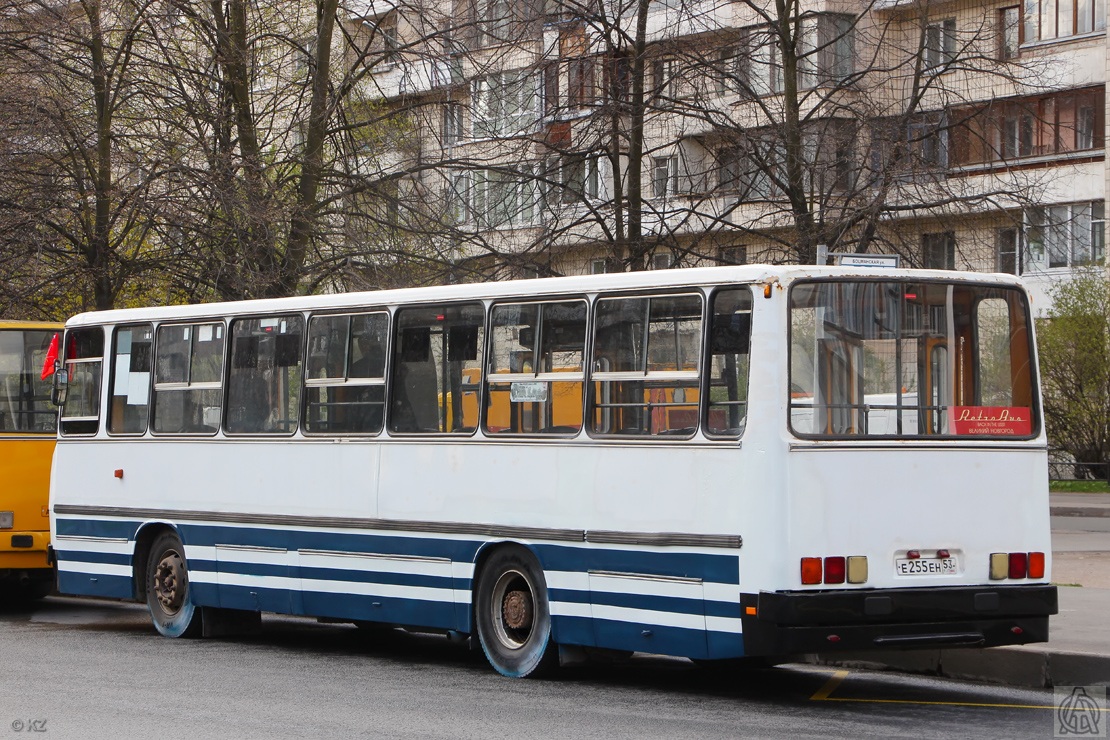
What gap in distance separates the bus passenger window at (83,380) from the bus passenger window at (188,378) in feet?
3.20

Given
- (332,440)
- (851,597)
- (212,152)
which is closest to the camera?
(851,597)

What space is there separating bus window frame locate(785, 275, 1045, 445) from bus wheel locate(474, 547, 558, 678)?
242 centimetres

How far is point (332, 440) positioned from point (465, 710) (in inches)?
146

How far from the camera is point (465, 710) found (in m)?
10.4

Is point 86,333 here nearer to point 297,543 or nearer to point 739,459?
point 297,543

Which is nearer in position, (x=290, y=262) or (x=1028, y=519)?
(x=1028, y=519)

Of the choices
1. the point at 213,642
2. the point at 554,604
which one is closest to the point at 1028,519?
the point at 554,604

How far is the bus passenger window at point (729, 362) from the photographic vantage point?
10500mm

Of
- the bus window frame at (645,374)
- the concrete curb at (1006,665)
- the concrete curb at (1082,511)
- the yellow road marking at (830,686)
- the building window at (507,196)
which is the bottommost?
the yellow road marking at (830,686)

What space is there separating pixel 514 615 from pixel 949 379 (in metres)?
3.31

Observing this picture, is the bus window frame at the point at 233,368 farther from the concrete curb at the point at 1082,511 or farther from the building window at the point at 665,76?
the concrete curb at the point at 1082,511

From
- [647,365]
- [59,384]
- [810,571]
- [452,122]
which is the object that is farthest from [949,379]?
[452,122]

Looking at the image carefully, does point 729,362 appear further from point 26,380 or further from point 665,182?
point 665,182

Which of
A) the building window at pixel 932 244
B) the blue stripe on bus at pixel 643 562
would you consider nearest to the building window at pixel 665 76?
the building window at pixel 932 244
